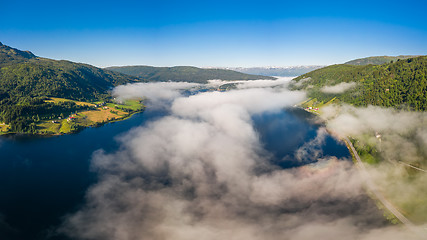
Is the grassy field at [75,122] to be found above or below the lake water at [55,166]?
above

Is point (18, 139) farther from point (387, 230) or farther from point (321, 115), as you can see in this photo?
point (321, 115)

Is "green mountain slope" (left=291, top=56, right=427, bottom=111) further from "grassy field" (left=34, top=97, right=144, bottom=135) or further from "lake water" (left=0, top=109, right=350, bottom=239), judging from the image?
"grassy field" (left=34, top=97, right=144, bottom=135)

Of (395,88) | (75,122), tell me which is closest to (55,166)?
(75,122)

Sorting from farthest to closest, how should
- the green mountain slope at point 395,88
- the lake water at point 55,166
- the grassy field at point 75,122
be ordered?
the grassy field at point 75,122, the green mountain slope at point 395,88, the lake water at point 55,166

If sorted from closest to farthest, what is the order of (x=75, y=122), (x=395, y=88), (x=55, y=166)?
(x=55, y=166) → (x=395, y=88) → (x=75, y=122)

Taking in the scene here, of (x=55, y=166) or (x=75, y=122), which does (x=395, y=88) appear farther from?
(x=75, y=122)

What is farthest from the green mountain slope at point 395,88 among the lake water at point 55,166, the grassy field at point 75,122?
the grassy field at point 75,122

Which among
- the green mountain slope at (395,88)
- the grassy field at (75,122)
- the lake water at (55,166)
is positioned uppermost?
the green mountain slope at (395,88)

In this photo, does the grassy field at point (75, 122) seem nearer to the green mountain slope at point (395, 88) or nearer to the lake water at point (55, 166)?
the lake water at point (55, 166)

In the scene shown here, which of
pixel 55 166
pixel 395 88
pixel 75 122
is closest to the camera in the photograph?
pixel 55 166
